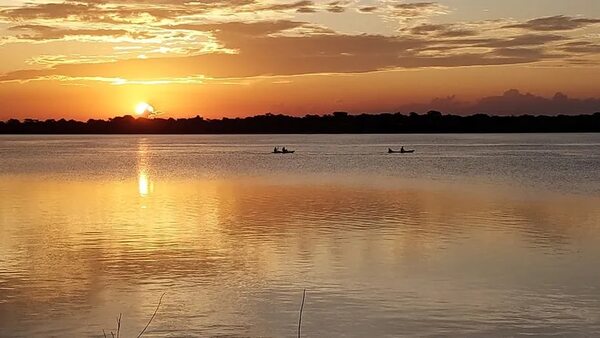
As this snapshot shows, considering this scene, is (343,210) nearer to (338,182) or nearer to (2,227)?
(2,227)

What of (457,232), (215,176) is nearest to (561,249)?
(457,232)

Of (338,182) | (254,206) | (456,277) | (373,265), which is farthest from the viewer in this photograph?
(338,182)

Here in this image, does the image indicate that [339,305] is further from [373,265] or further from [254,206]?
[254,206]

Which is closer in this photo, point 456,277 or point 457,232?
point 456,277

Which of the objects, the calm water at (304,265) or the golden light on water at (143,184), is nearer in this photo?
the calm water at (304,265)

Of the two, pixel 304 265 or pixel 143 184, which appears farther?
pixel 143 184

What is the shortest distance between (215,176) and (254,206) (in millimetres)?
20367

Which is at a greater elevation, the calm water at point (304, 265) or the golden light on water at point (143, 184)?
the calm water at point (304, 265)

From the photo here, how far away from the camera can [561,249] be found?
18.7 metres

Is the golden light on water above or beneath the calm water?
beneath

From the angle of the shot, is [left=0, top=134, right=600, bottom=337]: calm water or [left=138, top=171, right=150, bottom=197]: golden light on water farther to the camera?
[left=138, top=171, right=150, bottom=197]: golden light on water

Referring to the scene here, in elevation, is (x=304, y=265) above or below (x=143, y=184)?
above

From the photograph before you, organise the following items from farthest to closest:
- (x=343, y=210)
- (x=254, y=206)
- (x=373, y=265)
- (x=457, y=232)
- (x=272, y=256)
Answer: (x=254, y=206) → (x=343, y=210) → (x=457, y=232) → (x=272, y=256) → (x=373, y=265)

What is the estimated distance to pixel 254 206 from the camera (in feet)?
96.8
